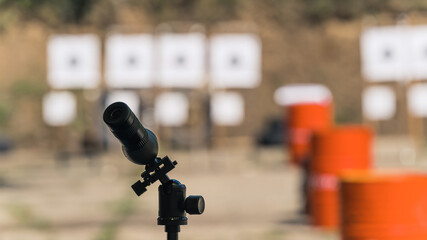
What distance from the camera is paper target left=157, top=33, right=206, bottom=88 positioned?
2008cm

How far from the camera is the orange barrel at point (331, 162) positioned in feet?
28.2

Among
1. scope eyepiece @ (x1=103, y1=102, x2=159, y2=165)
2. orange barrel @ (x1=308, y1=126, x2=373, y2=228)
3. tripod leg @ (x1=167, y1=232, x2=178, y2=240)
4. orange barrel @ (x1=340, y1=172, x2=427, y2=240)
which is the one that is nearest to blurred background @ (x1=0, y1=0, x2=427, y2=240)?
orange barrel @ (x1=308, y1=126, x2=373, y2=228)

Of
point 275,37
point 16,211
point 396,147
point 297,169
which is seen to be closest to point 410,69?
point 297,169

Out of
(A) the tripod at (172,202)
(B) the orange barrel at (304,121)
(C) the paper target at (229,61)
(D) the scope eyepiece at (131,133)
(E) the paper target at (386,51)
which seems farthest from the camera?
(C) the paper target at (229,61)

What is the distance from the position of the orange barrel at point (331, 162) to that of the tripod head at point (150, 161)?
5031mm

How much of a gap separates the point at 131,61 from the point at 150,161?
1678 centimetres

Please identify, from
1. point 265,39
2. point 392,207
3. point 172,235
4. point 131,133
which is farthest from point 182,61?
point 265,39

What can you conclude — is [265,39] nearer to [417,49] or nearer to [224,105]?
[224,105]

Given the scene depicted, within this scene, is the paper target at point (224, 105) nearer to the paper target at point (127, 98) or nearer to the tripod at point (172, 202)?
the paper target at point (127, 98)

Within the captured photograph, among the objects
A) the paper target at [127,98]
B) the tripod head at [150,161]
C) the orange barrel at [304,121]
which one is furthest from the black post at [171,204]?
the paper target at [127,98]

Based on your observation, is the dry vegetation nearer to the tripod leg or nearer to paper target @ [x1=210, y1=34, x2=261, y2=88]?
paper target @ [x1=210, y1=34, x2=261, y2=88]

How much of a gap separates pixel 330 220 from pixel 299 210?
180 cm

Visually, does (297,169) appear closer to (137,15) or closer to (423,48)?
(423,48)

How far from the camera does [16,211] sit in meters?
10.7
